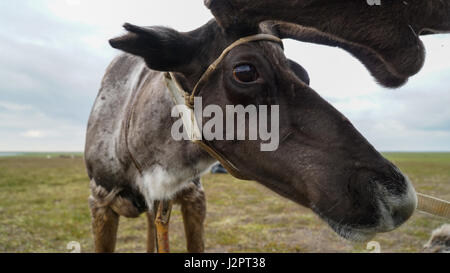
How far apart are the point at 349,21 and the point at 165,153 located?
1731 millimetres

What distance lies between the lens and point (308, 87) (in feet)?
6.41

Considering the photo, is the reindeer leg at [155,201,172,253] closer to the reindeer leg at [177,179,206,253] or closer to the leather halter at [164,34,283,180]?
the reindeer leg at [177,179,206,253]

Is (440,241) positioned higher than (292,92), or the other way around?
(292,92)

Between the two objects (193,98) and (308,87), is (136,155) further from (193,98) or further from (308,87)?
(308,87)

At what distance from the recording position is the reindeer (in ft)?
5.43

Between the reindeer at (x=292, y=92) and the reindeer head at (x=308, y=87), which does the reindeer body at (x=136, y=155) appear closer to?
the reindeer at (x=292, y=92)

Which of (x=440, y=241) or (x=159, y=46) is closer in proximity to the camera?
(x=159, y=46)

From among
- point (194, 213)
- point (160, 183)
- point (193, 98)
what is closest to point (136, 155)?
point (160, 183)

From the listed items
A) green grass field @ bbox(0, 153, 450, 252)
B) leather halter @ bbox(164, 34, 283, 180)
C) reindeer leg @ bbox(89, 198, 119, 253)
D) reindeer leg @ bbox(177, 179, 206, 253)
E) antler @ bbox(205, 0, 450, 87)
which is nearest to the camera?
antler @ bbox(205, 0, 450, 87)

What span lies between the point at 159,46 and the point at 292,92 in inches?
38.7

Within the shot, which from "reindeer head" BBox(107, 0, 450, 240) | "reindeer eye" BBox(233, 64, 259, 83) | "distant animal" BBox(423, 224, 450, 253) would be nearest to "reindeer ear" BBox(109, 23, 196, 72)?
"reindeer head" BBox(107, 0, 450, 240)

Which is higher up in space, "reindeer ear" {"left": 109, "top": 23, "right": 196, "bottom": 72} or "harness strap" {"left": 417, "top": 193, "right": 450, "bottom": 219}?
"reindeer ear" {"left": 109, "top": 23, "right": 196, "bottom": 72}

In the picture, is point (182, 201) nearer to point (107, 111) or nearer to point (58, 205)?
point (107, 111)

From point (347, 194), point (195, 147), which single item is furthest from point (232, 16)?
point (347, 194)
